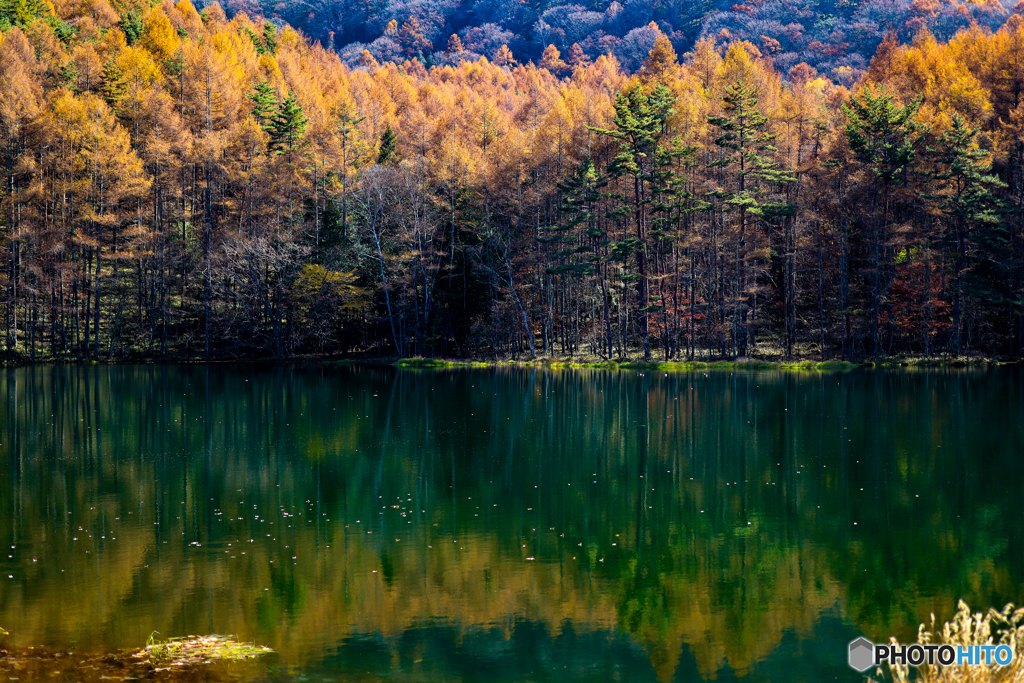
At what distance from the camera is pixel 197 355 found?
51906 millimetres

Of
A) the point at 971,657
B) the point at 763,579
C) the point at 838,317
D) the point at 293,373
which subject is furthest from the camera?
the point at 838,317

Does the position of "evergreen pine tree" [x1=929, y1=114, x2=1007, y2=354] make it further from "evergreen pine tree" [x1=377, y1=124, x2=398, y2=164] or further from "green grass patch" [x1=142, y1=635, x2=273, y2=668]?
"green grass patch" [x1=142, y1=635, x2=273, y2=668]

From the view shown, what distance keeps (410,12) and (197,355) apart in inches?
3669

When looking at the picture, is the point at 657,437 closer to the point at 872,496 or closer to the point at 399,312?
the point at 872,496

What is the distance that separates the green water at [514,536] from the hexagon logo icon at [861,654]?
0.13 m

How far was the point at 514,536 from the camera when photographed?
11.6 meters

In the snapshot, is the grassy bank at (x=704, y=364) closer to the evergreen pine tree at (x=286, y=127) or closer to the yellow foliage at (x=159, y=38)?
the evergreen pine tree at (x=286, y=127)

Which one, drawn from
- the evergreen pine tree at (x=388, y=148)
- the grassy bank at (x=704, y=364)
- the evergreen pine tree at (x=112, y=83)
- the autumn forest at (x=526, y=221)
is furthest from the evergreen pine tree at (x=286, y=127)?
the grassy bank at (x=704, y=364)

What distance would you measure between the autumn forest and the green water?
23.3 meters

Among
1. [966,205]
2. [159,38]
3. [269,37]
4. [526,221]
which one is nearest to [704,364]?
[526,221]

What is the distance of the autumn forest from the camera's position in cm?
4472

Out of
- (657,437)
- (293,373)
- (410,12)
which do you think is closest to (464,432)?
(657,437)

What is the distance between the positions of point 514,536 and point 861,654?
5.01m

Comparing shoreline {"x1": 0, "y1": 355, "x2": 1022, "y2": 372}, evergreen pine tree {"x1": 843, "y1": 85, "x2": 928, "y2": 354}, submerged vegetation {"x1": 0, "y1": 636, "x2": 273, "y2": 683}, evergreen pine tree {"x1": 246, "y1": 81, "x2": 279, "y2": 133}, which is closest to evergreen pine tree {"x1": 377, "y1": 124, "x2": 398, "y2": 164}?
evergreen pine tree {"x1": 246, "y1": 81, "x2": 279, "y2": 133}
